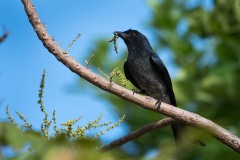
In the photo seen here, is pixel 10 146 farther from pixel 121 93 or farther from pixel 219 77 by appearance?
pixel 219 77

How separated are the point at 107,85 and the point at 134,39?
2629mm

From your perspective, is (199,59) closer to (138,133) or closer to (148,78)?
(148,78)

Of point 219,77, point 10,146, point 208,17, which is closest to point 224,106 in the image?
point 219,77

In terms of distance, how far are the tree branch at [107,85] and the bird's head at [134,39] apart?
2214 mm

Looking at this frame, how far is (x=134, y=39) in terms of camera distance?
6.01 meters

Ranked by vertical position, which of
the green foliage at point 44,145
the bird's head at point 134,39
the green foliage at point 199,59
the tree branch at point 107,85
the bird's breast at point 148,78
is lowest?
the green foliage at point 44,145

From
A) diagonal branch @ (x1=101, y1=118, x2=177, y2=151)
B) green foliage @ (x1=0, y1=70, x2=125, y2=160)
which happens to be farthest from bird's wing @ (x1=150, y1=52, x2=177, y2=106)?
green foliage @ (x1=0, y1=70, x2=125, y2=160)

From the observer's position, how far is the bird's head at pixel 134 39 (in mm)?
5924

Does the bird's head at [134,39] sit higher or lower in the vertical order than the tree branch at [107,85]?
higher

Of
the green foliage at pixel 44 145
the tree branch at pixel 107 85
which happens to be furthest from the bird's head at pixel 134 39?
the green foliage at pixel 44 145

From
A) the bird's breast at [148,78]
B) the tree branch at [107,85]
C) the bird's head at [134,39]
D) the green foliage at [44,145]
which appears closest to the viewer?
the green foliage at [44,145]

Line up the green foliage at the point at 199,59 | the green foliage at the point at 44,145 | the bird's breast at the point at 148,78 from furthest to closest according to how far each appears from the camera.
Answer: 1. the green foliage at the point at 199,59
2. the bird's breast at the point at 148,78
3. the green foliage at the point at 44,145

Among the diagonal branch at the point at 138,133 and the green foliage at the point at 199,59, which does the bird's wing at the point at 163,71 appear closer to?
the diagonal branch at the point at 138,133

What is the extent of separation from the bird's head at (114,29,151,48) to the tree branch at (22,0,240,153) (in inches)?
87.2
